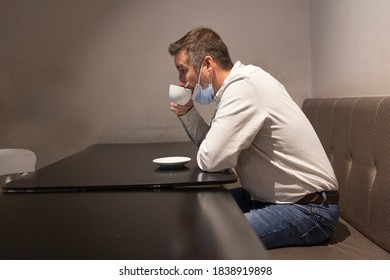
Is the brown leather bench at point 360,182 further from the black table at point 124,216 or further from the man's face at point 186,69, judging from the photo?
the man's face at point 186,69

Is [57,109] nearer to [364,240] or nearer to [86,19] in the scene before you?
[86,19]

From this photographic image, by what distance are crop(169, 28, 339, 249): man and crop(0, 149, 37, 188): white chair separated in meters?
0.89

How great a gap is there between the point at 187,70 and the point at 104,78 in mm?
1077

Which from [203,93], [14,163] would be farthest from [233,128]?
[14,163]

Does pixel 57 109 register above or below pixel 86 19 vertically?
below

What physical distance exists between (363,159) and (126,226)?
0.83m

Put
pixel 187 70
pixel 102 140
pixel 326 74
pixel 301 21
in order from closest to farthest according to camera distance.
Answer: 1. pixel 187 70
2. pixel 326 74
3. pixel 301 21
4. pixel 102 140

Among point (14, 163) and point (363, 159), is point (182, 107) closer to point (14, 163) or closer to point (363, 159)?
point (363, 159)

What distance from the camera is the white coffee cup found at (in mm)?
1290

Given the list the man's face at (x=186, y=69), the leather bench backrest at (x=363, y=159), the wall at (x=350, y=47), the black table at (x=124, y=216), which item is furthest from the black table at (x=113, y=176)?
the wall at (x=350, y=47)

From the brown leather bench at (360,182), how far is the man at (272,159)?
0.23 feet
